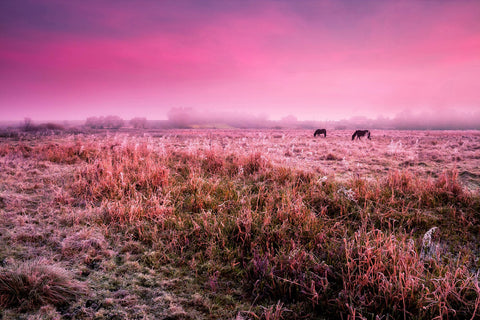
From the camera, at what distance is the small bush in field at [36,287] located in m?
2.17

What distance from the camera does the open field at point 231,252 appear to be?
223 centimetres

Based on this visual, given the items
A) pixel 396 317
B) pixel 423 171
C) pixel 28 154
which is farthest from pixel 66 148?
pixel 423 171

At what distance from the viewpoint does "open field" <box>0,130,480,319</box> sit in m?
2.23

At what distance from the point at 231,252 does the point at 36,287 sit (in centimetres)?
202

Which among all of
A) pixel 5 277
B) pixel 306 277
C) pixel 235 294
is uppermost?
pixel 5 277

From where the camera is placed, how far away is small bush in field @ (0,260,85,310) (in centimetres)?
217

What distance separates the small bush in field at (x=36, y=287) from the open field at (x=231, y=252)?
10mm

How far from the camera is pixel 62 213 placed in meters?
4.17

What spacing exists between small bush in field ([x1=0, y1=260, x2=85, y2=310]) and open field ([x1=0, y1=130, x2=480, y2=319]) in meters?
0.01

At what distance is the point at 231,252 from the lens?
3.15 meters

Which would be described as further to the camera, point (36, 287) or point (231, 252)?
point (231, 252)

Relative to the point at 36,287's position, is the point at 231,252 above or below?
below

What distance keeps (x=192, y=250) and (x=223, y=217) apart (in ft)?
3.08

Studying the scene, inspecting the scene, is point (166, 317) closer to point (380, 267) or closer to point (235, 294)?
point (235, 294)
